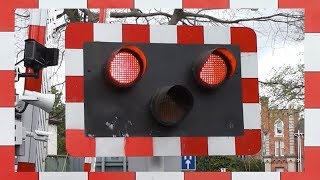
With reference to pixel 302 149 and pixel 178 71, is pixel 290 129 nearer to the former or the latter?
pixel 302 149

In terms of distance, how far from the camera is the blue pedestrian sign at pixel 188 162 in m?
1.50

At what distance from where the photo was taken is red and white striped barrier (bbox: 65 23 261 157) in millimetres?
1442

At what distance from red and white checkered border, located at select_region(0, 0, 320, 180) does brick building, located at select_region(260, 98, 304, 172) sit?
1.9 inches

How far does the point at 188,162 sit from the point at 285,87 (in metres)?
0.41

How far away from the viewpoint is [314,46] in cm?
155

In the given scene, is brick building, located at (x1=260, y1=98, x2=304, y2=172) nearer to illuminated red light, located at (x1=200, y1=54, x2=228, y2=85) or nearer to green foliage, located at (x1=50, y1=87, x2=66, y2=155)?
illuminated red light, located at (x1=200, y1=54, x2=228, y2=85)

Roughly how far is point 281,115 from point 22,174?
2.78 feet

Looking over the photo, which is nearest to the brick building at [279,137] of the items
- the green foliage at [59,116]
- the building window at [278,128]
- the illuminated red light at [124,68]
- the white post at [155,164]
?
the building window at [278,128]

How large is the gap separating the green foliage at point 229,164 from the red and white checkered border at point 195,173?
0.06ft

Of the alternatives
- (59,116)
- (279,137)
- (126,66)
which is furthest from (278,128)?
(59,116)

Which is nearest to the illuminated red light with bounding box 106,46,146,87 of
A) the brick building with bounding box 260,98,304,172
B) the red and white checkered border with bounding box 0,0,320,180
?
the red and white checkered border with bounding box 0,0,320,180

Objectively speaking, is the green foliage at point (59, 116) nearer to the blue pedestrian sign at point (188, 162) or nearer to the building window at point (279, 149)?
the blue pedestrian sign at point (188, 162)

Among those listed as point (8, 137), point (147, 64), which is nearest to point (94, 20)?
point (147, 64)

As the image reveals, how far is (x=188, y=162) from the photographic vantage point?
152 cm
